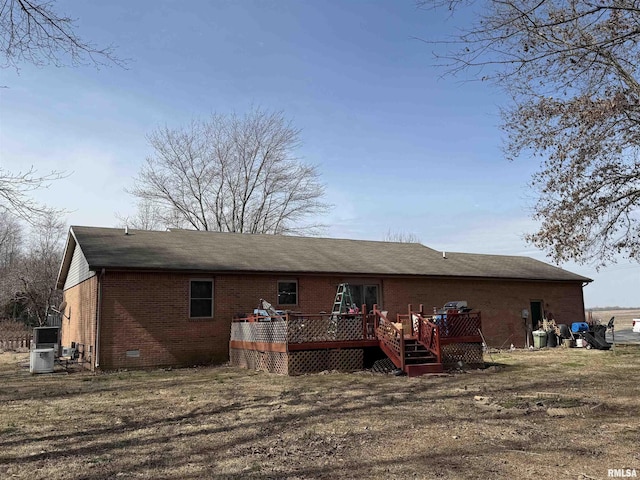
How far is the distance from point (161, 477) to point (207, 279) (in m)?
12.2

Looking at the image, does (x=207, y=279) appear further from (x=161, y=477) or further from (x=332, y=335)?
(x=161, y=477)

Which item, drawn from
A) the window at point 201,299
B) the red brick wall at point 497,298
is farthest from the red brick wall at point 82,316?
the red brick wall at point 497,298

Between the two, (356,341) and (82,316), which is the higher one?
(82,316)

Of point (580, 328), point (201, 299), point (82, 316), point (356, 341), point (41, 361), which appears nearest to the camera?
point (356, 341)

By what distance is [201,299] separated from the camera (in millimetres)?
17234

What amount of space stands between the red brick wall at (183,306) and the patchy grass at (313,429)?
323cm

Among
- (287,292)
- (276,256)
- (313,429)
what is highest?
(276,256)

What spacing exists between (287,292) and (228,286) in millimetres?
2240

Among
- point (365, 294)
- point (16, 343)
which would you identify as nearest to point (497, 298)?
point (365, 294)

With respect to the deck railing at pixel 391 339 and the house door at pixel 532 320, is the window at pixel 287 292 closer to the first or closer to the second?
the deck railing at pixel 391 339

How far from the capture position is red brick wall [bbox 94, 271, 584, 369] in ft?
51.5
